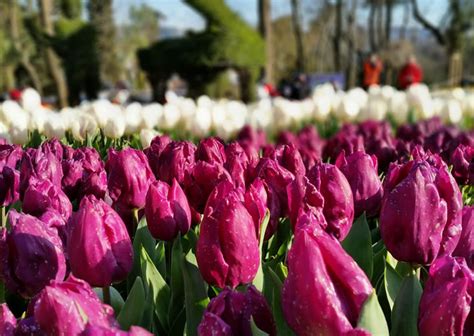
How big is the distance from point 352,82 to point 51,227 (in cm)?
2927

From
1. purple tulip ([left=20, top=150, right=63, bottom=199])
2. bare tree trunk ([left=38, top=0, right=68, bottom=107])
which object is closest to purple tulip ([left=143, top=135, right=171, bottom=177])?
purple tulip ([left=20, top=150, right=63, bottom=199])

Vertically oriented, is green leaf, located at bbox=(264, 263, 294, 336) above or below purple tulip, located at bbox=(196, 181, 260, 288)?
below

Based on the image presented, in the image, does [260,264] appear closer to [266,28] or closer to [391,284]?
[391,284]

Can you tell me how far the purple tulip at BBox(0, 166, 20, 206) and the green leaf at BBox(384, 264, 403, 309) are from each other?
2.89 ft

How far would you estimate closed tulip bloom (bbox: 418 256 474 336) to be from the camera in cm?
82

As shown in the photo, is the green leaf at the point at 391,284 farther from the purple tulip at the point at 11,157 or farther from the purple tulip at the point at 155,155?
the purple tulip at the point at 11,157

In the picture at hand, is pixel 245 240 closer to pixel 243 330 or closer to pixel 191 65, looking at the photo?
pixel 243 330

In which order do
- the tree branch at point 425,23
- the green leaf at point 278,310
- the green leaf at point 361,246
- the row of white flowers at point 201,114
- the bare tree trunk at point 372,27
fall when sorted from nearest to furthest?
the green leaf at point 278,310, the green leaf at point 361,246, the row of white flowers at point 201,114, the tree branch at point 425,23, the bare tree trunk at point 372,27

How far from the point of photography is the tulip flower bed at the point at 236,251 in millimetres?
815

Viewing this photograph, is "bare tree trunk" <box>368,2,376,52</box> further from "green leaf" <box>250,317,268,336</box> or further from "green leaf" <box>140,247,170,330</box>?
"green leaf" <box>250,317,268,336</box>

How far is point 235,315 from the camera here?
0.85 meters

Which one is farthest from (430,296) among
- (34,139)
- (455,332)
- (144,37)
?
(144,37)

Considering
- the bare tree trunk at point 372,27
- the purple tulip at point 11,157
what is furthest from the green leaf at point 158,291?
the bare tree trunk at point 372,27

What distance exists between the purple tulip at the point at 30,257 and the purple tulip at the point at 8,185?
0.50m
